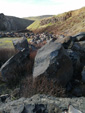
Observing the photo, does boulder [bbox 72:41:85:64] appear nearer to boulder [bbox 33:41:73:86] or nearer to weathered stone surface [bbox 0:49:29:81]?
boulder [bbox 33:41:73:86]

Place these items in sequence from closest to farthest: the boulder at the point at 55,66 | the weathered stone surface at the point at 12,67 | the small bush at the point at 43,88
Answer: the small bush at the point at 43,88, the boulder at the point at 55,66, the weathered stone surface at the point at 12,67

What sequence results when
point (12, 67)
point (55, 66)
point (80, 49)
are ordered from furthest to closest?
point (80, 49) → point (12, 67) → point (55, 66)

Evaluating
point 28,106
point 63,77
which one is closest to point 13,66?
point 63,77

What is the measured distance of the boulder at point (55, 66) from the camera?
468 centimetres

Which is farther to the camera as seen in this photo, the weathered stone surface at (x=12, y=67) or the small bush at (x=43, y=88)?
the weathered stone surface at (x=12, y=67)

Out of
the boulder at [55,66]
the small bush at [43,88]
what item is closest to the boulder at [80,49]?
the boulder at [55,66]

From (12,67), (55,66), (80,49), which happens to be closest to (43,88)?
(55,66)

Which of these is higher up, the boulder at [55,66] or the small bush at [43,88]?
the boulder at [55,66]

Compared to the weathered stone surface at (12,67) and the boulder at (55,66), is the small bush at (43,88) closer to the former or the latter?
the boulder at (55,66)

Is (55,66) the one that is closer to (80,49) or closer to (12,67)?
(12,67)

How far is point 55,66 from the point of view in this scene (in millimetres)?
4695

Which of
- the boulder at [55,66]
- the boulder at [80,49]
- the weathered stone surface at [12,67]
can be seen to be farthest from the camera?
the boulder at [80,49]

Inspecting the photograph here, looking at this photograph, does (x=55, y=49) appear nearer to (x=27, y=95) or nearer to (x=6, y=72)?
(x=27, y=95)

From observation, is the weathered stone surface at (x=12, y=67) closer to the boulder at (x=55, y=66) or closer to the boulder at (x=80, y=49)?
the boulder at (x=55, y=66)
